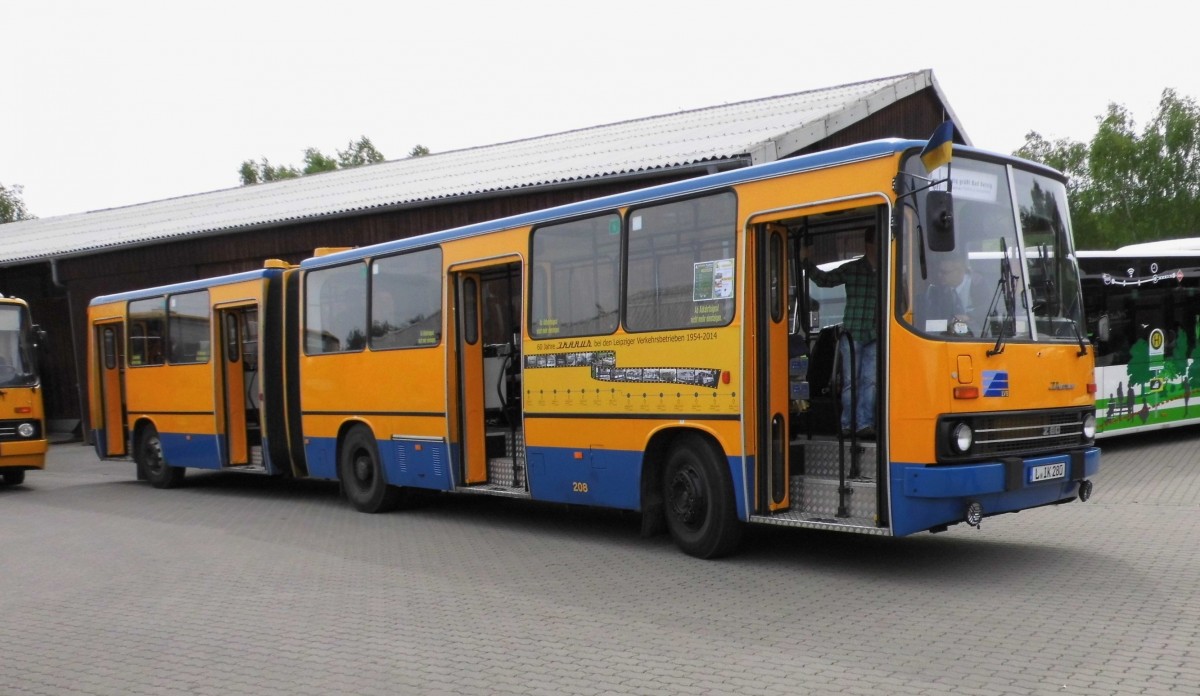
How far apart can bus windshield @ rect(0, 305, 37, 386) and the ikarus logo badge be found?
1478cm

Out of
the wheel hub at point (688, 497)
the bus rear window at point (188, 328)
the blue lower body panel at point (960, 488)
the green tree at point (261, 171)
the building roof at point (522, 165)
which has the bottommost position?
the wheel hub at point (688, 497)

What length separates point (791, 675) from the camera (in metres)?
5.82

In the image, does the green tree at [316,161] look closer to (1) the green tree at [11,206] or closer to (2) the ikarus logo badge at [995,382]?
(1) the green tree at [11,206]

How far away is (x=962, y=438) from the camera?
7.61 metres

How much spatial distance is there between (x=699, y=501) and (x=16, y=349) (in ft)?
42.3

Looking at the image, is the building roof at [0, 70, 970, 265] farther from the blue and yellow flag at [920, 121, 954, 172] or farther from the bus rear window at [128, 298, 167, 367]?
the blue and yellow flag at [920, 121, 954, 172]

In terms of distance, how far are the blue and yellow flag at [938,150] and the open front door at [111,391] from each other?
1461cm

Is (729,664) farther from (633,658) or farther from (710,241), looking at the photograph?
(710,241)

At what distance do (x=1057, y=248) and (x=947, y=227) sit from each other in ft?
4.77

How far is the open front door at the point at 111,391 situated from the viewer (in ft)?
60.4

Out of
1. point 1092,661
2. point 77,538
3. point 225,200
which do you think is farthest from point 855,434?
point 225,200

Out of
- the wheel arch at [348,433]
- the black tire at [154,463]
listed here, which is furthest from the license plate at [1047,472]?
the black tire at [154,463]

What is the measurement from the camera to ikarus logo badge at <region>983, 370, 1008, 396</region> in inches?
304

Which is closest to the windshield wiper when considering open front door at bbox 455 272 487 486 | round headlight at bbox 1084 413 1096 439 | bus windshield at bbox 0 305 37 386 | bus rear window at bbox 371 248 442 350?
round headlight at bbox 1084 413 1096 439
